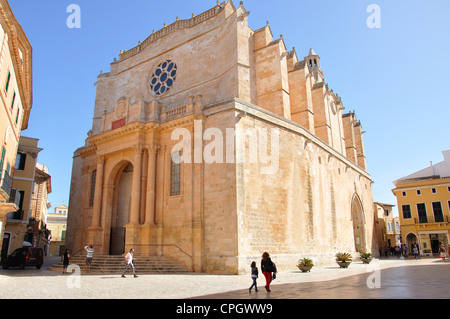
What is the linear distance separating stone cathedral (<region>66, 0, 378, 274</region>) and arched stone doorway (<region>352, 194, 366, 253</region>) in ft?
4.06

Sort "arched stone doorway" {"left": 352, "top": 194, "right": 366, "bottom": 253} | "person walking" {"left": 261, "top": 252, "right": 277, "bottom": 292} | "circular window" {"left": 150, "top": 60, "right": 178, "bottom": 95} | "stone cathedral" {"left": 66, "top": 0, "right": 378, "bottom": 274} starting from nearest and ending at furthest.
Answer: "person walking" {"left": 261, "top": 252, "right": 277, "bottom": 292} → "stone cathedral" {"left": 66, "top": 0, "right": 378, "bottom": 274} → "circular window" {"left": 150, "top": 60, "right": 178, "bottom": 95} → "arched stone doorway" {"left": 352, "top": 194, "right": 366, "bottom": 253}

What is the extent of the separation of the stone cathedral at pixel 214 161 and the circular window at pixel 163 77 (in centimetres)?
10

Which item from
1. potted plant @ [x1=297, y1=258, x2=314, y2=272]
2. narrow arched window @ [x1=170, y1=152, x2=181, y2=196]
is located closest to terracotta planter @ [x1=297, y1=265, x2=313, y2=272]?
potted plant @ [x1=297, y1=258, x2=314, y2=272]

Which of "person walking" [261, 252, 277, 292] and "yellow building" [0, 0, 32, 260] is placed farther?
"yellow building" [0, 0, 32, 260]

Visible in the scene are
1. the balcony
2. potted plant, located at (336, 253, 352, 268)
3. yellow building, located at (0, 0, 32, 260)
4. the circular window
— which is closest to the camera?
yellow building, located at (0, 0, 32, 260)

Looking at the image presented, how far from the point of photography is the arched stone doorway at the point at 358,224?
1055 inches

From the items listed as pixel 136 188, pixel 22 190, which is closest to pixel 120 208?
pixel 136 188

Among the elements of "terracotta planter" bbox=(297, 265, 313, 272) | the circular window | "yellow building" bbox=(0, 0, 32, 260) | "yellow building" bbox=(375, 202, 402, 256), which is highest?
the circular window

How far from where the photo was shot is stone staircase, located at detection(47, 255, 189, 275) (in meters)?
14.6

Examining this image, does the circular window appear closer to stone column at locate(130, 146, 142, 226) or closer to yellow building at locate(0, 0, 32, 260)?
stone column at locate(130, 146, 142, 226)

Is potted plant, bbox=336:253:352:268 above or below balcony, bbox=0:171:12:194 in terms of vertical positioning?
below

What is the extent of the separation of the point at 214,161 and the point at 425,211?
2652 cm
